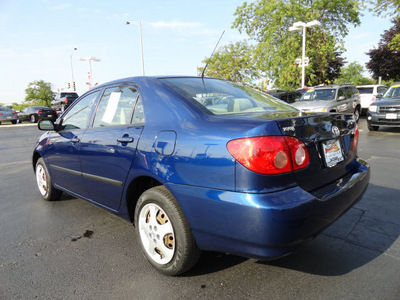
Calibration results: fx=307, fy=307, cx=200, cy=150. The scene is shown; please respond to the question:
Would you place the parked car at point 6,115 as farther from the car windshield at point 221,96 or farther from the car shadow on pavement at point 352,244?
the car shadow on pavement at point 352,244

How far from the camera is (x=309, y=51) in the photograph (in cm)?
2461

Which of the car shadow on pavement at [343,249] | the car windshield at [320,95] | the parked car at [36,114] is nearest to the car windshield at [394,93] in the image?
the car windshield at [320,95]

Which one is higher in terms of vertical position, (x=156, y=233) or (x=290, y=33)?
(x=290, y=33)

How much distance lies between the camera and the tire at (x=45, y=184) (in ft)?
13.2

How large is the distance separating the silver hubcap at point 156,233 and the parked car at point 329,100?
30.7 ft

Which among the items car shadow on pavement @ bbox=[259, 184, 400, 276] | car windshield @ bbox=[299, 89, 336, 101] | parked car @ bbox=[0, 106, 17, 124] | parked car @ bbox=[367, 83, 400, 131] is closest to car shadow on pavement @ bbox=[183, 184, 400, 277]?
car shadow on pavement @ bbox=[259, 184, 400, 276]

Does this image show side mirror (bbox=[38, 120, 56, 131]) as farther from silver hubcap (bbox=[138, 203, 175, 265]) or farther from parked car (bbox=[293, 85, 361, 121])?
parked car (bbox=[293, 85, 361, 121])

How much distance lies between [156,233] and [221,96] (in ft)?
4.16

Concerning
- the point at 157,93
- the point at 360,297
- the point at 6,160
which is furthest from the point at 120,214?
the point at 6,160

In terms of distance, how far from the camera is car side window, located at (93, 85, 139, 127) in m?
2.74

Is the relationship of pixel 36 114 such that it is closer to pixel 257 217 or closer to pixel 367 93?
pixel 367 93

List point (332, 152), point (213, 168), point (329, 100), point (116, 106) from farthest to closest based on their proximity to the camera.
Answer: point (329, 100) < point (116, 106) < point (332, 152) < point (213, 168)

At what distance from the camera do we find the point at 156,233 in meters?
2.32

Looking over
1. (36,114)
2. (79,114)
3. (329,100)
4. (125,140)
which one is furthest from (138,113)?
(36,114)
